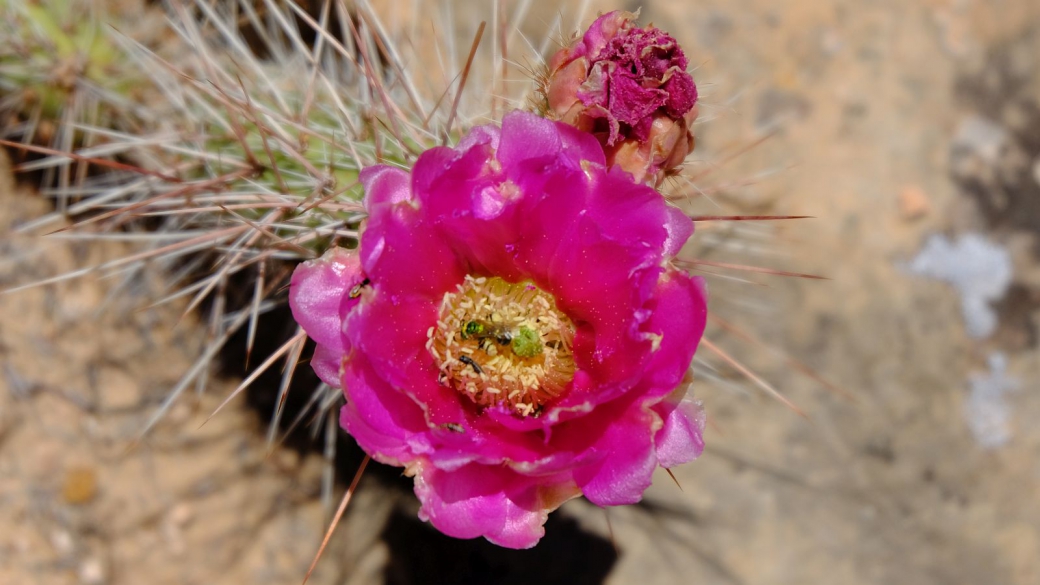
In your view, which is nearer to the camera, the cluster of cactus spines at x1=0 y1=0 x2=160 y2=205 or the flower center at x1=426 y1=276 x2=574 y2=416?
the flower center at x1=426 y1=276 x2=574 y2=416

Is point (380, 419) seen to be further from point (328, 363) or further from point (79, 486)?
point (79, 486)

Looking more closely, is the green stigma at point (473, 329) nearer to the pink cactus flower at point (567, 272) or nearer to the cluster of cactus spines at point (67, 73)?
Result: the pink cactus flower at point (567, 272)

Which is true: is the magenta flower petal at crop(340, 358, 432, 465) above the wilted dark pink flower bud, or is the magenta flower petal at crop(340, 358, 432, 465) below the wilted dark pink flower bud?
below

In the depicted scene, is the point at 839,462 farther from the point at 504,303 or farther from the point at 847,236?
the point at 504,303

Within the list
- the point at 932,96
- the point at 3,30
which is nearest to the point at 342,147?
the point at 3,30

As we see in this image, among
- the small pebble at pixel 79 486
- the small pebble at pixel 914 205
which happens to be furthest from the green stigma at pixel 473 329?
the small pebble at pixel 79 486

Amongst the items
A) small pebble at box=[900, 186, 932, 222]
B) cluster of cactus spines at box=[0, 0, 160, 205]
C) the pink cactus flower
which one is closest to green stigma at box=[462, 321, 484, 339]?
the pink cactus flower

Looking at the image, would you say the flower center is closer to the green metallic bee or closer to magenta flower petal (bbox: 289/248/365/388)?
→ the green metallic bee
